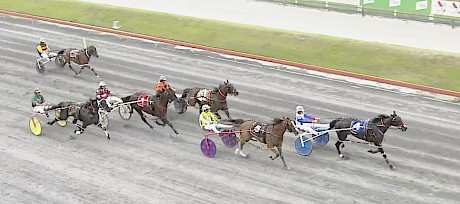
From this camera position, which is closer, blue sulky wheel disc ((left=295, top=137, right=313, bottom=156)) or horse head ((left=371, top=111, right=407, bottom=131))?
horse head ((left=371, top=111, right=407, bottom=131))

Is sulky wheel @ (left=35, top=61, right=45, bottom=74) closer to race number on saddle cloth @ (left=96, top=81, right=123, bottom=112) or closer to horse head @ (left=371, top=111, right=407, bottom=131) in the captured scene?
race number on saddle cloth @ (left=96, top=81, right=123, bottom=112)

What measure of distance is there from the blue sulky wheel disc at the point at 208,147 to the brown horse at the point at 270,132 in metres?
0.86

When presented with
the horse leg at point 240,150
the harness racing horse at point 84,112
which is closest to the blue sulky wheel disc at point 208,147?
the horse leg at point 240,150

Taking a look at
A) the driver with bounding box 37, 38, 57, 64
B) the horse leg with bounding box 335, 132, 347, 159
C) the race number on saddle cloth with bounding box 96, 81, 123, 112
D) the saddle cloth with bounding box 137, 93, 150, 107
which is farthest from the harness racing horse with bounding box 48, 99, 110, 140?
the horse leg with bounding box 335, 132, 347, 159

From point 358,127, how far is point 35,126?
10910mm

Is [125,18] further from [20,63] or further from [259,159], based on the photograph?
[259,159]

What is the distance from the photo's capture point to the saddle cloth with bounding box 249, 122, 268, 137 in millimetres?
17269

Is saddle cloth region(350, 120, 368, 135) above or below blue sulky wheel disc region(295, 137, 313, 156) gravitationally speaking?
above

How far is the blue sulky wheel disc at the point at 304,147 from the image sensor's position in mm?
18219

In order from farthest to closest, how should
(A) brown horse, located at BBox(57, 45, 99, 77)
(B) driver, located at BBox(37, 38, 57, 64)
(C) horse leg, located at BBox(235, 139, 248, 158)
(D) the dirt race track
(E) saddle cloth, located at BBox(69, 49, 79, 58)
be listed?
(B) driver, located at BBox(37, 38, 57, 64), (E) saddle cloth, located at BBox(69, 49, 79, 58), (A) brown horse, located at BBox(57, 45, 99, 77), (C) horse leg, located at BBox(235, 139, 248, 158), (D) the dirt race track

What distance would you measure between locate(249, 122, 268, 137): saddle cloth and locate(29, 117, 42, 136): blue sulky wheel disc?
25.0ft

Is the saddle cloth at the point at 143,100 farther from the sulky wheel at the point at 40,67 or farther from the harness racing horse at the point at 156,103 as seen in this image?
the sulky wheel at the point at 40,67

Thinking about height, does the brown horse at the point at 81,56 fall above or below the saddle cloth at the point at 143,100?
above

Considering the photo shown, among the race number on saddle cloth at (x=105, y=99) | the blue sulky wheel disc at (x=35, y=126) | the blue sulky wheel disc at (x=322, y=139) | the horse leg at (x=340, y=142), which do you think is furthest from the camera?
the blue sulky wheel disc at (x=35, y=126)
